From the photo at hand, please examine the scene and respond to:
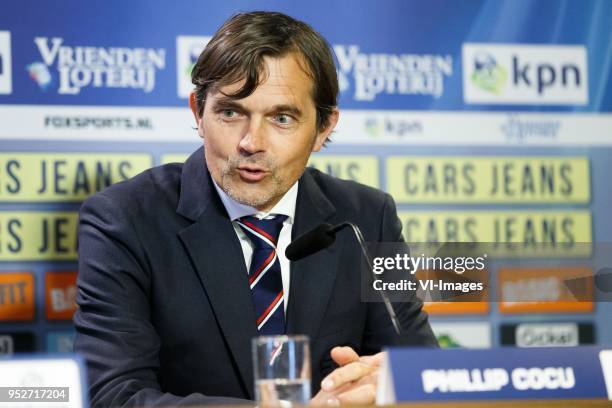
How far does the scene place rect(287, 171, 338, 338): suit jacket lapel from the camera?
257 centimetres

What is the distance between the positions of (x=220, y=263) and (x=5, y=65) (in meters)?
1.20

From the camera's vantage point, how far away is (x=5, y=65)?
323 cm

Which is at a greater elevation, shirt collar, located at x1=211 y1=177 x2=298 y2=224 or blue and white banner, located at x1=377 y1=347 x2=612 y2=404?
shirt collar, located at x1=211 y1=177 x2=298 y2=224

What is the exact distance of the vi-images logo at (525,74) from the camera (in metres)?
3.61

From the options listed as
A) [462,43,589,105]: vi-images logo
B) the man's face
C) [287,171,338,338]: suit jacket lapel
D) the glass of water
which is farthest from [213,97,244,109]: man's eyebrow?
[462,43,589,105]: vi-images logo

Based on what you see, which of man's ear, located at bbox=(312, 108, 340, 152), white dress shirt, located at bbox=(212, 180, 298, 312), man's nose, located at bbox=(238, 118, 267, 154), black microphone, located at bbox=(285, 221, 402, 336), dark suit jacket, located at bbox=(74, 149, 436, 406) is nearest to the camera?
black microphone, located at bbox=(285, 221, 402, 336)

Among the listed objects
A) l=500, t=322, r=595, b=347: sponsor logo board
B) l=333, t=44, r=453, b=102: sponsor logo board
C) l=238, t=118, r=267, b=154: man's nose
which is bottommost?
l=500, t=322, r=595, b=347: sponsor logo board

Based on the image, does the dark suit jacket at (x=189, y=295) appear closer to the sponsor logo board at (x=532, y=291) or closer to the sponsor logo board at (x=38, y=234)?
the sponsor logo board at (x=38, y=234)

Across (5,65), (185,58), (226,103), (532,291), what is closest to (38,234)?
(5,65)

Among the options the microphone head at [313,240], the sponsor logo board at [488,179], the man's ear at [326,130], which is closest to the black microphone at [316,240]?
the microphone head at [313,240]

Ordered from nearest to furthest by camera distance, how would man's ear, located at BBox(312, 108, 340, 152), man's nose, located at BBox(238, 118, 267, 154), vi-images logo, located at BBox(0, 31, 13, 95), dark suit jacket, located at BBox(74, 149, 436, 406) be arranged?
1. dark suit jacket, located at BBox(74, 149, 436, 406)
2. man's nose, located at BBox(238, 118, 267, 154)
3. man's ear, located at BBox(312, 108, 340, 152)
4. vi-images logo, located at BBox(0, 31, 13, 95)

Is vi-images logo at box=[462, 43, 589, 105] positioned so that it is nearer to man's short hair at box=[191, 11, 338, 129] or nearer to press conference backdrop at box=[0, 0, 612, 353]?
press conference backdrop at box=[0, 0, 612, 353]

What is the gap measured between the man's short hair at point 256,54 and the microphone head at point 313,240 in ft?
2.23

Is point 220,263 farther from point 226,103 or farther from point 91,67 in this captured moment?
point 91,67
